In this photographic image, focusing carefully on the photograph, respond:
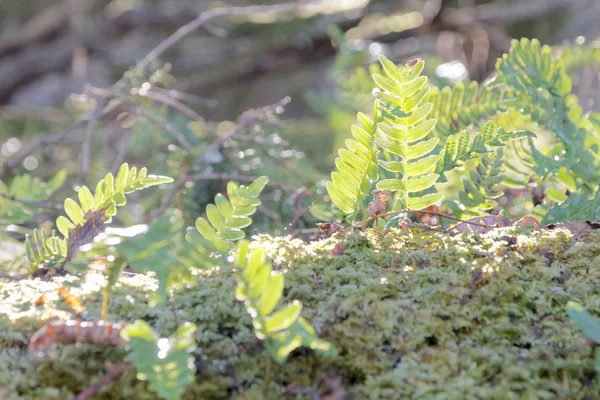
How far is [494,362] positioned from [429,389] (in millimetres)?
106

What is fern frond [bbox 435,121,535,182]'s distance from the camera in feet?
3.97

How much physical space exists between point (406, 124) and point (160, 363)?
2.19 ft

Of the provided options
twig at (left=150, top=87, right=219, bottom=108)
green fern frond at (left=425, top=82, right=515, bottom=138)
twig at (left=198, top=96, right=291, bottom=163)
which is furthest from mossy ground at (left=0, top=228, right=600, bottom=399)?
twig at (left=150, top=87, right=219, bottom=108)

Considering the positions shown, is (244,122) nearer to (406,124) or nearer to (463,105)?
(463,105)

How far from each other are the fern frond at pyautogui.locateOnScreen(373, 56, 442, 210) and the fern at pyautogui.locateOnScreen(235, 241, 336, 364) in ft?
1.51

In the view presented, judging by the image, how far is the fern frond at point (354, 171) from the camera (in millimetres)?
1166

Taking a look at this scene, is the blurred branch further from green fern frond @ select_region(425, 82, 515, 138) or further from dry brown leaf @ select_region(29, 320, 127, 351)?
dry brown leaf @ select_region(29, 320, 127, 351)

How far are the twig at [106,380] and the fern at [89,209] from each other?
367 mm

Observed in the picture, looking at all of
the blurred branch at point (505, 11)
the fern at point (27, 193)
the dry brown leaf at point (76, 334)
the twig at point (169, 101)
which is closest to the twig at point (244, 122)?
the twig at point (169, 101)

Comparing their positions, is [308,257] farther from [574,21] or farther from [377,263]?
[574,21]

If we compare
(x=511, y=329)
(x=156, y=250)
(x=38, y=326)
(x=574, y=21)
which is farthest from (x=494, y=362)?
(x=574, y=21)

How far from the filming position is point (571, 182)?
149 cm

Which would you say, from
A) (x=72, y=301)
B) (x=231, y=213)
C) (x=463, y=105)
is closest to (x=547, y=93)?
(x=463, y=105)

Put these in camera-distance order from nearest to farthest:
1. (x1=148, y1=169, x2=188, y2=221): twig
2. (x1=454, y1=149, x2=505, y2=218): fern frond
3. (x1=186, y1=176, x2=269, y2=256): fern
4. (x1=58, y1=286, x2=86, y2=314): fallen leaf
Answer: (x1=58, y1=286, x2=86, y2=314): fallen leaf < (x1=186, y1=176, x2=269, y2=256): fern < (x1=454, y1=149, x2=505, y2=218): fern frond < (x1=148, y1=169, x2=188, y2=221): twig
